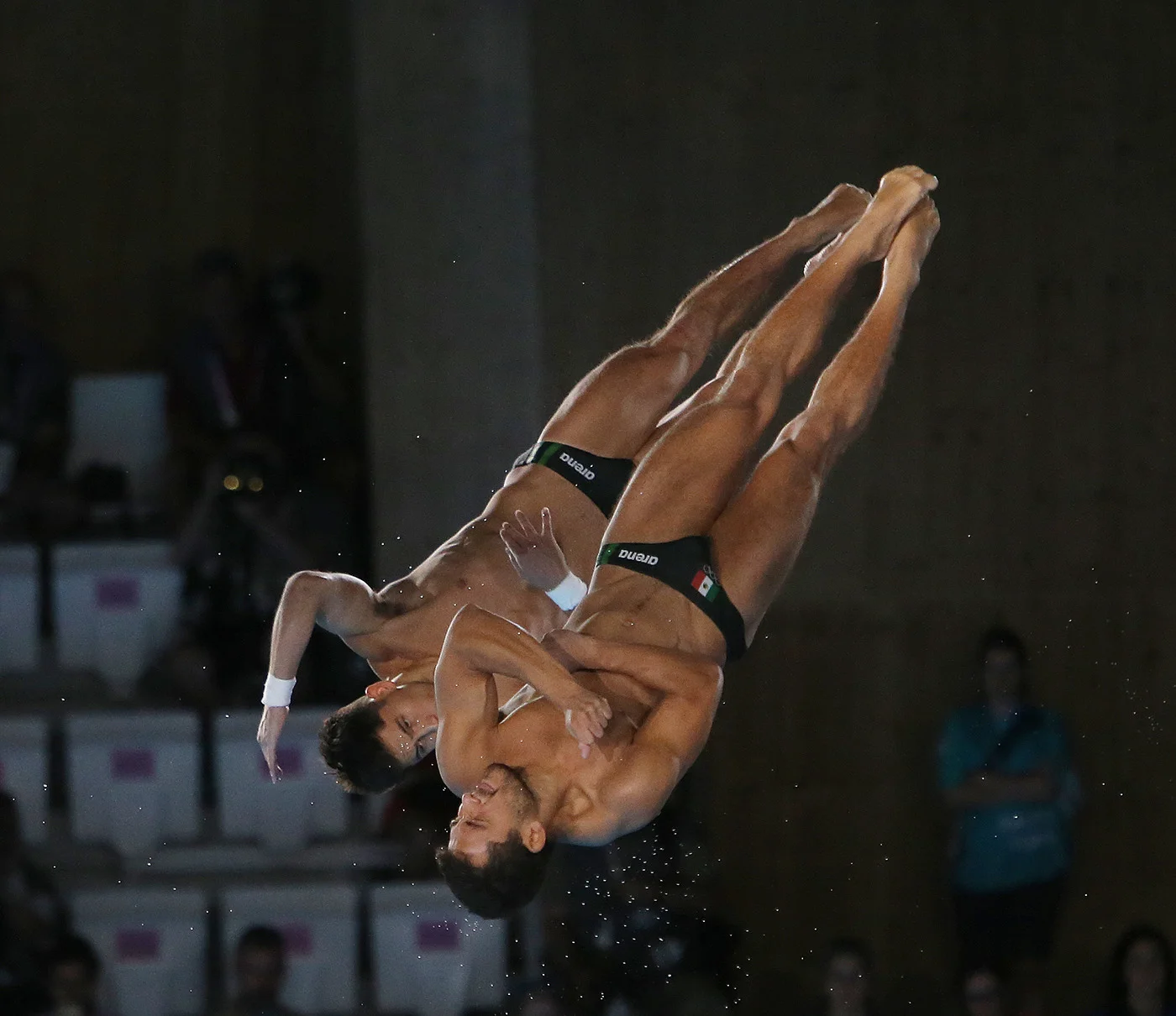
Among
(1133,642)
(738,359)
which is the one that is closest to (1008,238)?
(1133,642)

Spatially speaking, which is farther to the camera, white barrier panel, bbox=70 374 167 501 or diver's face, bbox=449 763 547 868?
white barrier panel, bbox=70 374 167 501

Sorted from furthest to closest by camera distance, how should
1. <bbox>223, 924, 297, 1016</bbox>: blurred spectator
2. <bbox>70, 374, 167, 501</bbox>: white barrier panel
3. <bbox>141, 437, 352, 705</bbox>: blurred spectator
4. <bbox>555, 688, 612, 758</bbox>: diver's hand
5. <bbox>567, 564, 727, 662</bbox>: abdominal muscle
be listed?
<bbox>70, 374, 167, 501</bbox>: white barrier panel < <bbox>141, 437, 352, 705</bbox>: blurred spectator < <bbox>223, 924, 297, 1016</bbox>: blurred spectator < <bbox>567, 564, 727, 662</bbox>: abdominal muscle < <bbox>555, 688, 612, 758</bbox>: diver's hand

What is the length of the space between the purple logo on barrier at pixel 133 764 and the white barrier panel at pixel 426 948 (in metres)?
0.82

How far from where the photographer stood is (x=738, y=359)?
394 centimetres

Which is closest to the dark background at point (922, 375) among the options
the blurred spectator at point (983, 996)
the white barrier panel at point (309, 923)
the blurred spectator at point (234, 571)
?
the blurred spectator at point (234, 571)

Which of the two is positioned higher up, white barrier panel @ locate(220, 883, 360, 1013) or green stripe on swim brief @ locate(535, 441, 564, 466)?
green stripe on swim brief @ locate(535, 441, 564, 466)

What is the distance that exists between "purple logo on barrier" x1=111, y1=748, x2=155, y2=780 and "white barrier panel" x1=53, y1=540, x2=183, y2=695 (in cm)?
24

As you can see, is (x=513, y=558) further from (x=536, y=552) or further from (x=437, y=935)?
(x=437, y=935)

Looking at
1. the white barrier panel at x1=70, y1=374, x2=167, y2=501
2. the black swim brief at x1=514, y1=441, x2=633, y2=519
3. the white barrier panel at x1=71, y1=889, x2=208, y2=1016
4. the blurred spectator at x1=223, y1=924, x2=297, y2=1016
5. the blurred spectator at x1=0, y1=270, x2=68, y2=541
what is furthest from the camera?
the white barrier panel at x1=70, y1=374, x2=167, y2=501

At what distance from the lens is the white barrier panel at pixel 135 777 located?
522 centimetres

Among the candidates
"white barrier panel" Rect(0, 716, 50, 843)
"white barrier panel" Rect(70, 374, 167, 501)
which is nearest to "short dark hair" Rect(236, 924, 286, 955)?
"white barrier panel" Rect(0, 716, 50, 843)

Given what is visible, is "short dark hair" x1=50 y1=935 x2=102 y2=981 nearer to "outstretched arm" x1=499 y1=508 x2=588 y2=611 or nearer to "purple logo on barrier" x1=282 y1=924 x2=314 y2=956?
"purple logo on barrier" x1=282 y1=924 x2=314 y2=956

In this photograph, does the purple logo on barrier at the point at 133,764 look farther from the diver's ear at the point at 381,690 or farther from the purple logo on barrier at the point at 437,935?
the diver's ear at the point at 381,690

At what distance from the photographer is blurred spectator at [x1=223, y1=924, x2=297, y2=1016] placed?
15.7 feet
